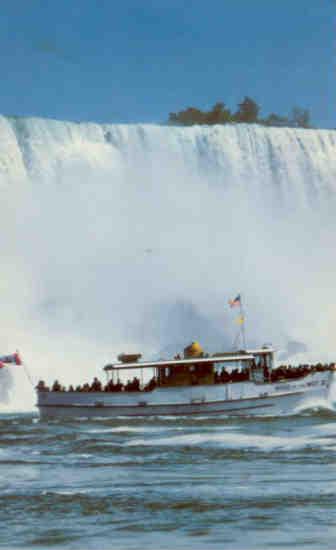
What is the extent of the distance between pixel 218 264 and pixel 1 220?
11.1 meters

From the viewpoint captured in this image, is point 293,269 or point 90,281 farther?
point 293,269

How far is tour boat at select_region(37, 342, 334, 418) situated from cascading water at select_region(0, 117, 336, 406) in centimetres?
1641

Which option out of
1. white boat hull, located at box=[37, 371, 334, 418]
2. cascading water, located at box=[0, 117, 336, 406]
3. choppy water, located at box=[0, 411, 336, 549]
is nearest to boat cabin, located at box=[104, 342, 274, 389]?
white boat hull, located at box=[37, 371, 334, 418]

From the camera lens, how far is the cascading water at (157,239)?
6300 centimetres

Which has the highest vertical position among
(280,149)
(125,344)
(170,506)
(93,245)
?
(280,149)

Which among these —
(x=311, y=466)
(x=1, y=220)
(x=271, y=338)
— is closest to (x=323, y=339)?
(x=271, y=338)

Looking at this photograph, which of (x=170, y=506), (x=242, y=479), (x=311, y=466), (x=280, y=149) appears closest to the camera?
(x=170, y=506)

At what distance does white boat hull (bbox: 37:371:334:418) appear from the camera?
130 feet

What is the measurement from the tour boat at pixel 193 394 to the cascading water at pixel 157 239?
16.4m

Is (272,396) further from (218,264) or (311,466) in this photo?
(218,264)

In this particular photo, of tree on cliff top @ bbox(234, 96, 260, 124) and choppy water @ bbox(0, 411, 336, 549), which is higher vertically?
tree on cliff top @ bbox(234, 96, 260, 124)

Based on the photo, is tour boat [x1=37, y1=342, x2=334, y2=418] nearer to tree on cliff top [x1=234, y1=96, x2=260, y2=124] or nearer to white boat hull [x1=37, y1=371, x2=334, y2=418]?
white boat hull [x1=37, y1=371, x2=334, y2=418]

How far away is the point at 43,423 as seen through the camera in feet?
129

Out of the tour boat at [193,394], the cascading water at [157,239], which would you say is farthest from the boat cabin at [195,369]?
the cascading water at [157,239]
